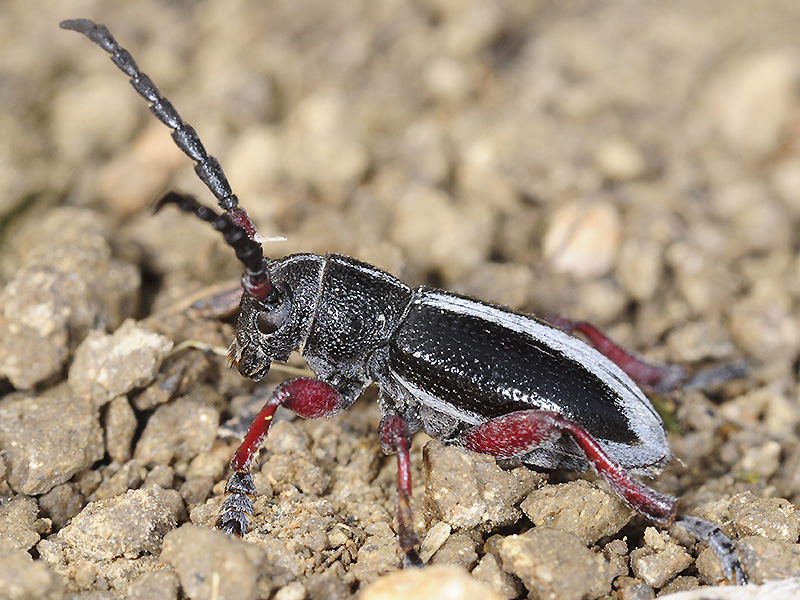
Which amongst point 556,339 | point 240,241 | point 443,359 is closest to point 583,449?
point 556,339

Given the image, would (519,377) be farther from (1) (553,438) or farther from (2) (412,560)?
(2) (412,560)

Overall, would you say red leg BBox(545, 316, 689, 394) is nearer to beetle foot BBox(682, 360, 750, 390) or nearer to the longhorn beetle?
beetle foot BBox(682, 360, 750, 390)

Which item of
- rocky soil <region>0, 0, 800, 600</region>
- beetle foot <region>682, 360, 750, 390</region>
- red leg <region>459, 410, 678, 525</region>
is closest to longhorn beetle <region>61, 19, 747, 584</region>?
red leg <region>459, 410, 678, 525</region>

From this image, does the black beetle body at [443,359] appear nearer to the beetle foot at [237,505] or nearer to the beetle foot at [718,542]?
the beetle foot at [718,542]

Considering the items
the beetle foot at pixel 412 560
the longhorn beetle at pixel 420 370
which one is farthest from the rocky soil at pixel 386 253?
the longhorn beetle at pixel 420 370

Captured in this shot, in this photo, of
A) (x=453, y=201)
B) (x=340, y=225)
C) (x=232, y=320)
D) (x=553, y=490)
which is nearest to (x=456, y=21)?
(x=453, y=201)

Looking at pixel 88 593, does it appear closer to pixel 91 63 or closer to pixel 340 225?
pixel 340 225

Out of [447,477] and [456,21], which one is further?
[456,21]
